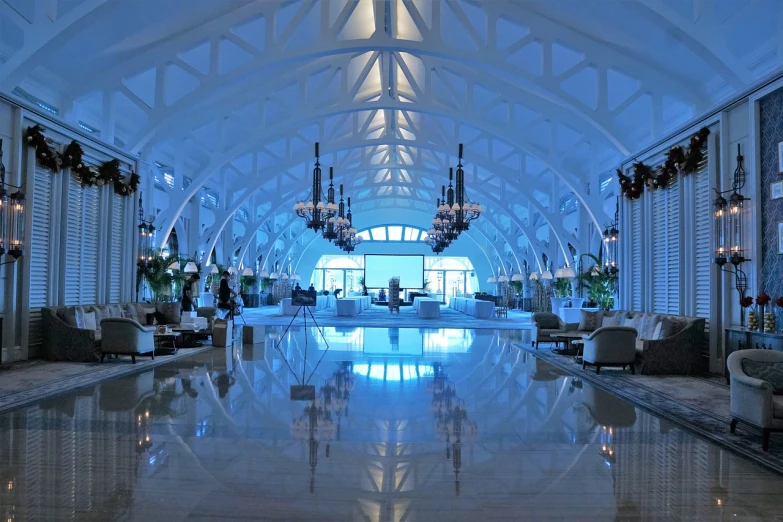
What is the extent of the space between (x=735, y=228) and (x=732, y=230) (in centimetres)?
4

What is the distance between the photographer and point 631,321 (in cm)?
935

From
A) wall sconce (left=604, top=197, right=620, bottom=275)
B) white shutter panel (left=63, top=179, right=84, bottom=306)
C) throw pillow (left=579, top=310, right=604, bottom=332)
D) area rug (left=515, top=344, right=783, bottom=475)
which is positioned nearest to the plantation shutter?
white shutter panel (left=63, top=179, right=84, bottom=306)

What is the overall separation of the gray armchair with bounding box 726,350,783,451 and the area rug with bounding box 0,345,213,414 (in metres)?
6.23

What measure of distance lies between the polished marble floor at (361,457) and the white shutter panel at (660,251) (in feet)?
11.8

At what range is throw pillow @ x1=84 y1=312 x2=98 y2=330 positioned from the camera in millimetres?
8875

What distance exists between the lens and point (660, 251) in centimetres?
940

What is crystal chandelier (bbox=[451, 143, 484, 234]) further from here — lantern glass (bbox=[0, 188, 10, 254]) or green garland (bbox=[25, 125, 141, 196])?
lantern glass (bbox=[0, 188, 10, 254])

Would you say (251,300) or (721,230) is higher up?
(721,230)

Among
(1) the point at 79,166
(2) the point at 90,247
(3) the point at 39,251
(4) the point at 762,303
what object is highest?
(1) the point at 79,166

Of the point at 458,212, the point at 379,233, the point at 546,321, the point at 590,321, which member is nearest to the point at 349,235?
the point at 458,212

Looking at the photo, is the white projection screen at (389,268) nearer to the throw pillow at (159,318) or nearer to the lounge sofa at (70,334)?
the throw pillow at (159,318)

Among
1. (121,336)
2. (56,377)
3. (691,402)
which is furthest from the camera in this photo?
(121,336)

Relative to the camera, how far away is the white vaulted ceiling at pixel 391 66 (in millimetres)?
8141

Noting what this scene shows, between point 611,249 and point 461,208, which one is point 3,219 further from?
point 611,249
